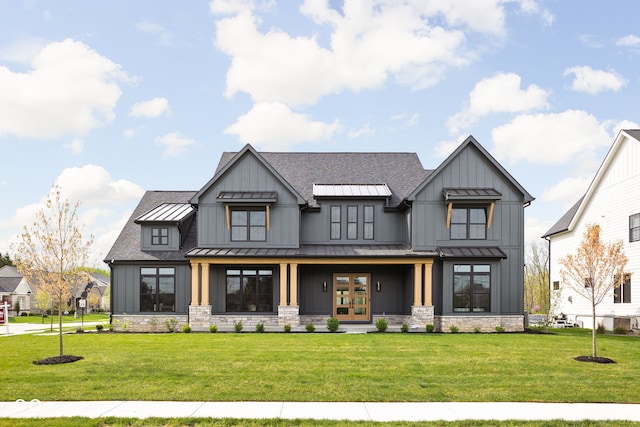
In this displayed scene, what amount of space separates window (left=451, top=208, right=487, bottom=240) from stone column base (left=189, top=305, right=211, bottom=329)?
11839 millimetres

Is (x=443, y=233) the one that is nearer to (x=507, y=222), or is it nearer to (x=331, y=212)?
(x=507, y=222)

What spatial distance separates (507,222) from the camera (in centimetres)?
2502

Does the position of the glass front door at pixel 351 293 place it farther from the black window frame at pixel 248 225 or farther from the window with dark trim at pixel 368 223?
the black window frame at pixel 248 225

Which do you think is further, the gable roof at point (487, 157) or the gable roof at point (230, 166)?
the gable roof at point (230, 166)

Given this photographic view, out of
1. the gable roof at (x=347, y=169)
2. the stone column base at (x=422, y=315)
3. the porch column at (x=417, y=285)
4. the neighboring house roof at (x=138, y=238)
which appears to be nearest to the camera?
the stone column base at (x=422, y=315)

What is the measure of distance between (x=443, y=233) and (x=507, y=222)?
3.08m

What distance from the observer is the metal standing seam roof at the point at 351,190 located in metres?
26.2

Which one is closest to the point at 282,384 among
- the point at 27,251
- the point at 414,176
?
the point at 27,251

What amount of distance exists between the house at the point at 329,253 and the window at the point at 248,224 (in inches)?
2.0

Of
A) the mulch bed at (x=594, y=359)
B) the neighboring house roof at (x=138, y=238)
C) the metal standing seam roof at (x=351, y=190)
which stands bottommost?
the mulch bed at (x=594, y=359)

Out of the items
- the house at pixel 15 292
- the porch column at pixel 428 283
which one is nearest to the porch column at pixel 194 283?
the porch column at pixel 428 283

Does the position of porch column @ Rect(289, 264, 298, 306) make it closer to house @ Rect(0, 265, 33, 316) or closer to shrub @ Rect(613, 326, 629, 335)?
shrub @ Rect(613, 326, 629, 335)

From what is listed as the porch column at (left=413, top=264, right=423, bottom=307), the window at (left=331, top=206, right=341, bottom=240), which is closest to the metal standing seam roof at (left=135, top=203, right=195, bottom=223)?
the window at (left=331, top=206, right=341, bottom=240)

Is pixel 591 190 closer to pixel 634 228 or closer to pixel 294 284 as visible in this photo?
pixel 634 228
